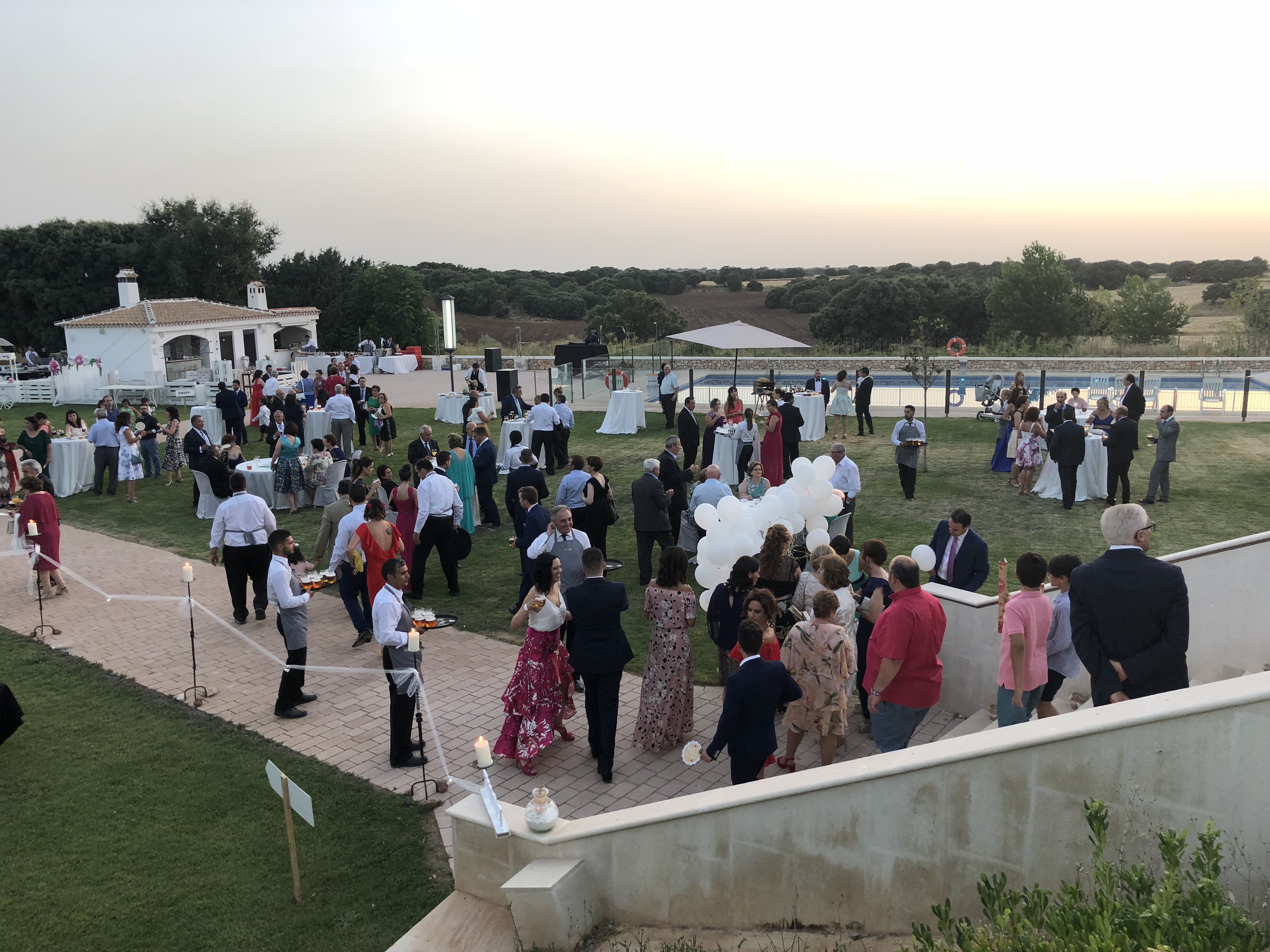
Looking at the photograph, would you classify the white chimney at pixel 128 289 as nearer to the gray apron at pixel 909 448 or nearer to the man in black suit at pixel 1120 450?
the gray apron at pixel 909 448

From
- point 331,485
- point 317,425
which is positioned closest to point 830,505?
point 331,485

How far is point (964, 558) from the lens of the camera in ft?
24.0

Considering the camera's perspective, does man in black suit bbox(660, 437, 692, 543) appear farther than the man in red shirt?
Yes

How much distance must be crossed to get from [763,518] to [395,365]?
28.9 m

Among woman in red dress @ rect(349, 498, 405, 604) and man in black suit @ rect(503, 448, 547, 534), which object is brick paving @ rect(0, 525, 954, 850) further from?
man in black suit @ rect(503, 448, 547, 534)

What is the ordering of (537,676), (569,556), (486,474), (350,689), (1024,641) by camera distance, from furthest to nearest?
(486,474), (350,689), (569,556), (537,676), (1024,641)

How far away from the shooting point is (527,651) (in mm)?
6402

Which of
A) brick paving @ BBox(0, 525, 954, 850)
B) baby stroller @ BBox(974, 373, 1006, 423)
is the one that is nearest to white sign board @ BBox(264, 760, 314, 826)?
brick paving @ BBox(0, 525, 954, 850)

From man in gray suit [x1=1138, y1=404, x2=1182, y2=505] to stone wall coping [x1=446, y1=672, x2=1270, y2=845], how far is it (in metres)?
9.94

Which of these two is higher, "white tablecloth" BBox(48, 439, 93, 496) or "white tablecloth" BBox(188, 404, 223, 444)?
"white tablecloth" BBox(188, 404, 223, 444)

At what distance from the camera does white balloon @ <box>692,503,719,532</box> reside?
7914 millimetres

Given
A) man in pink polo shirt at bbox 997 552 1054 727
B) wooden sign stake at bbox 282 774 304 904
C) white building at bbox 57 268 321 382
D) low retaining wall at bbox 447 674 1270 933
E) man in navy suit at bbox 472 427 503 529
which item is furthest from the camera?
white building at bbox 57 268 321 382

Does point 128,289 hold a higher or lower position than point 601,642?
higher

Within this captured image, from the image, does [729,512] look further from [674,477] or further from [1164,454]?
[1164,454]
